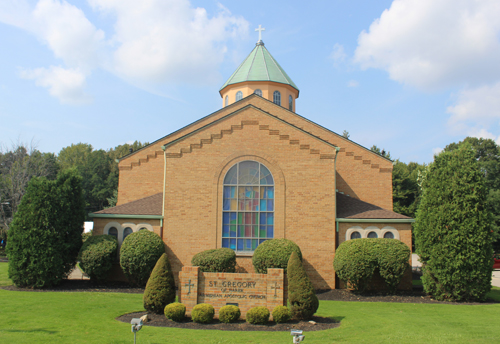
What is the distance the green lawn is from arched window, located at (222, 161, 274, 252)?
4.74m

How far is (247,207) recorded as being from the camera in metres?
19.6

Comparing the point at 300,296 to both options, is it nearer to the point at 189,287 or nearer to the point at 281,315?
the point at 281,315

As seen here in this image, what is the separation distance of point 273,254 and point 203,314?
5.98m

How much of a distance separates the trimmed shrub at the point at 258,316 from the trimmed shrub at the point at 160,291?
276cm

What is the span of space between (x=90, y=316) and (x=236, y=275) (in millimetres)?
4924

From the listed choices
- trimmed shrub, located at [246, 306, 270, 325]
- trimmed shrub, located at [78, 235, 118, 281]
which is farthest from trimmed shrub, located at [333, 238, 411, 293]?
trimmed shrub, located at [78, 235, 118, 281]

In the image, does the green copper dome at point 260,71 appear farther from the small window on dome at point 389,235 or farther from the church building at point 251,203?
the small window on dome at point 389,235

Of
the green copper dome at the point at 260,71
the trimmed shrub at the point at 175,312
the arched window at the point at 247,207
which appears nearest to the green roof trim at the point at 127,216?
the arched window at the point at 247,207

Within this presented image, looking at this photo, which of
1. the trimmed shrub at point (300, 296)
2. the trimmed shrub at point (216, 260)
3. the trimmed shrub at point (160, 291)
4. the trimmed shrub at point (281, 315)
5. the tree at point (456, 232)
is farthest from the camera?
the trimmed shrub at point (216, 260)

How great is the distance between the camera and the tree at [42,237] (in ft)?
58.3

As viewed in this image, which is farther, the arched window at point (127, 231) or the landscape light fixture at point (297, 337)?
the arched window at point (127, 231)

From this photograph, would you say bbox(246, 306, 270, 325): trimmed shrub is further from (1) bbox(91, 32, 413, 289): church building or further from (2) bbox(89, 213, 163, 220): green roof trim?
(2) bbox(89, 213, 163, 220): green roof trim

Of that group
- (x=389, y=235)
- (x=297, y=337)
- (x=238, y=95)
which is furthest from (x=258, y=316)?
(x=238, y=95)

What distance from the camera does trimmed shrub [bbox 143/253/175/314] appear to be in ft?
42.4
